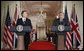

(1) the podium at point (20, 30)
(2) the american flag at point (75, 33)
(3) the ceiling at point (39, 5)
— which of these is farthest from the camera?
(3) the ceiling at point (39, 5)

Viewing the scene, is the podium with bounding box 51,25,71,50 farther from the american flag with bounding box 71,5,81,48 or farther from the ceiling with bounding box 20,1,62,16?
the ceiling with bounding box 20,1,62,16

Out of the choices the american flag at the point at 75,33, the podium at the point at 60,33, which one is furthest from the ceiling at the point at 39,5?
the podium at the point at 60,33

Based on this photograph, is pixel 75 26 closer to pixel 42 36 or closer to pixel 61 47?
pixel 61 47

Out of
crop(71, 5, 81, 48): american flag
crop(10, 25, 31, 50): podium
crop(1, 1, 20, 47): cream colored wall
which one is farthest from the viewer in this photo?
crop(1, 1, 20, 47): cream colored wall

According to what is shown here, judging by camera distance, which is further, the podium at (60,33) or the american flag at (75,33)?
the american flag at (75,33)

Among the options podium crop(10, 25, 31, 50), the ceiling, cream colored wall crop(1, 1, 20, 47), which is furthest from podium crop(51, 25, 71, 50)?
the ceiling

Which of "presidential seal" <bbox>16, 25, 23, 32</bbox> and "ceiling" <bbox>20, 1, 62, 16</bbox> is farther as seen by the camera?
"ceiling" <bbox>20, 1, 62, 16</bbox>

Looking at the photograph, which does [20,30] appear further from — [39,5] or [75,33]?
[39,5]

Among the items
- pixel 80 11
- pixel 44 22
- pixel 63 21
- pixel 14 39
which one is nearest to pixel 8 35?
pixel 14 39

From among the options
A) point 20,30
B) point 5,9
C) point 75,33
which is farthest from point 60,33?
point 5,9

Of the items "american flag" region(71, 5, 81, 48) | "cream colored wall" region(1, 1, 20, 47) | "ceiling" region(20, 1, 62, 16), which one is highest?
"ceiling" region(20, 1, 62, 16)

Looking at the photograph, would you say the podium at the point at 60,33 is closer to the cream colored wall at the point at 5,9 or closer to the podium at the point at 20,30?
the podium at the point at 20,30

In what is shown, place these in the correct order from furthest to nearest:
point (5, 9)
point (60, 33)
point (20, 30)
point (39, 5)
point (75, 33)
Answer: point (39, 5) → point (5, 9) → point (75, 33) → point (60, 33) → point (20, 30)

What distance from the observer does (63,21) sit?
186 inches
